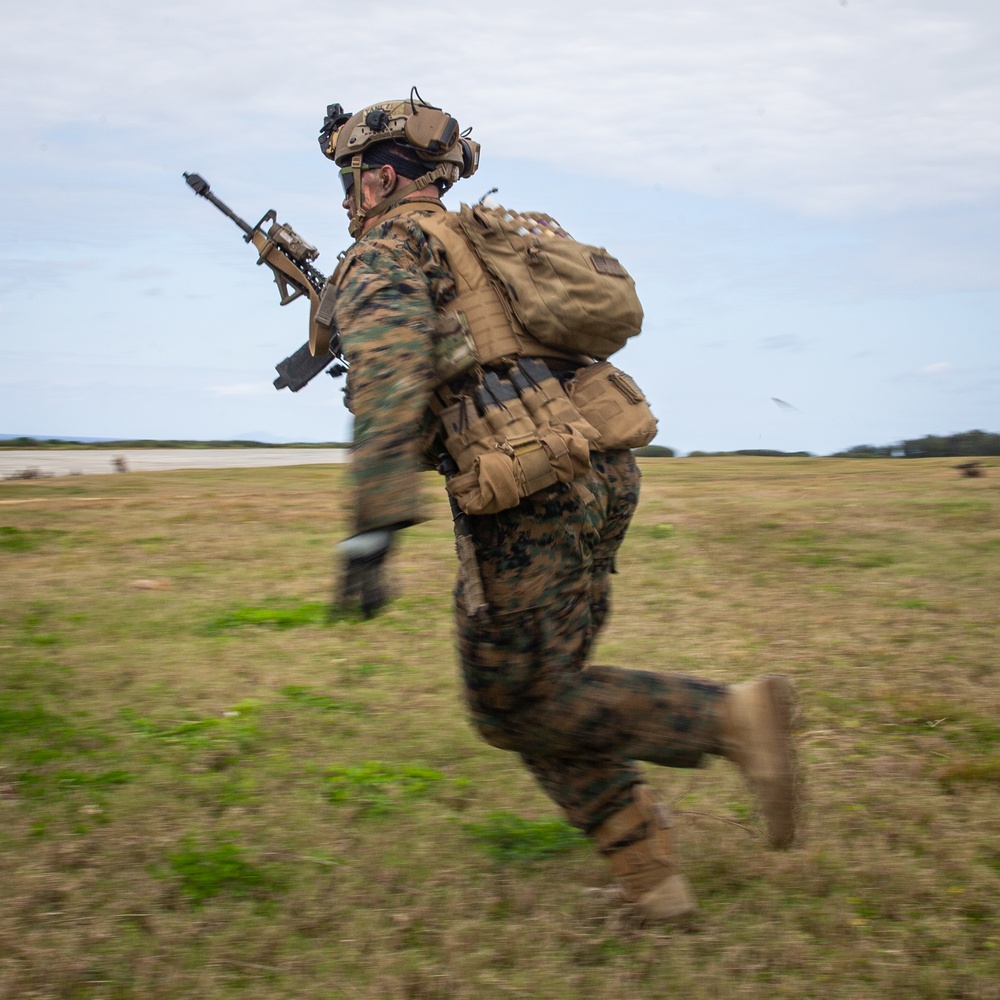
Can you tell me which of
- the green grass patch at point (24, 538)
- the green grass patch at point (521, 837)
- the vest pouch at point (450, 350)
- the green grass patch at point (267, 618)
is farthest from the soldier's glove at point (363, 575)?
the green grass patch at point (24, 538)

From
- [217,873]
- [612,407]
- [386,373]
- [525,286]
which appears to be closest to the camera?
[386,373]

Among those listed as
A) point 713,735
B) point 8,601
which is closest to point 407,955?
point 713,735

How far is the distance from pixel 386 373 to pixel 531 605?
0.77 metres

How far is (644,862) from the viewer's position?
341 centimetres

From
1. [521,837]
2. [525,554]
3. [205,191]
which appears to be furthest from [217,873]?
[205,191]

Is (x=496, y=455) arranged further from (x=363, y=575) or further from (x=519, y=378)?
(x=363, y=575)

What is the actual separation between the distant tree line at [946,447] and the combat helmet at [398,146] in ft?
48.7

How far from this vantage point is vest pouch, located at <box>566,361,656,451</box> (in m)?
3.48

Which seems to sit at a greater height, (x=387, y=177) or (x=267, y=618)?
(x=387, y=177)

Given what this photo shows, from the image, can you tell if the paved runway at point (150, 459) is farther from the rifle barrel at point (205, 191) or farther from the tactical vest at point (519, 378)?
the tactical vest at point (519, 378)

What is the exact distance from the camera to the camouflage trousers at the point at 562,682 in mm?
3223

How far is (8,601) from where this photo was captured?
7320 millimetres

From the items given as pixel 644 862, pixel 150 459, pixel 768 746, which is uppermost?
pixel 150 459

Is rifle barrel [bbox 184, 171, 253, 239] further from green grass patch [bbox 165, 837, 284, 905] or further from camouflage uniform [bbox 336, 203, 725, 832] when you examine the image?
green grass patch [bbox 165, 837, 284, 905]
